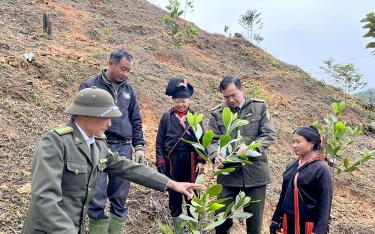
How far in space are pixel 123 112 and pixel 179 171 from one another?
69 cm

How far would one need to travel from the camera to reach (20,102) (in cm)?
570

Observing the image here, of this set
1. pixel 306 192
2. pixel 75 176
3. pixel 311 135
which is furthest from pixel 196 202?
pixel 311 135

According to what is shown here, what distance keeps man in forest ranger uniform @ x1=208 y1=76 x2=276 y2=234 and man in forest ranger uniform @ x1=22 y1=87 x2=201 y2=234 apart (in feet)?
3.46

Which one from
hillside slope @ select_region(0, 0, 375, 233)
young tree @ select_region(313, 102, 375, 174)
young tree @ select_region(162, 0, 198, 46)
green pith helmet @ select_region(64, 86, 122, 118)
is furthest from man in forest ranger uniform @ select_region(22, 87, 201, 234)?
young tree @ select_region(162, 0, 198, 46)

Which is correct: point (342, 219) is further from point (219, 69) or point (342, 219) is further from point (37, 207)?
point (219, 69)

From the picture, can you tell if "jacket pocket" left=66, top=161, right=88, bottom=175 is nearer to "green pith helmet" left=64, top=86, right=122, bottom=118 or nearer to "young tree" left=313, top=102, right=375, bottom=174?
"green pith helmet" left=64, top=86, right=122, bottom=118

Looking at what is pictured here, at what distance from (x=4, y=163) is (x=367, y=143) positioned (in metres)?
8.48

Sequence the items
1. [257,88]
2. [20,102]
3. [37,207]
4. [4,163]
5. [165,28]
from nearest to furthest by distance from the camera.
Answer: [37,207]
[4,163]
[20,102]
[257,88]
[165,28]

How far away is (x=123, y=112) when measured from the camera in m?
3.46

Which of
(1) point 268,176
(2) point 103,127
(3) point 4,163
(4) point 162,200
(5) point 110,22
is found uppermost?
(5) point 110,22

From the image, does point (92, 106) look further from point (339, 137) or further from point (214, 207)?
point (339, 137)

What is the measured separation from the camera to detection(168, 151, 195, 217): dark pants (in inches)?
144

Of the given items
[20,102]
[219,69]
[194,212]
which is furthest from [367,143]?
[194,212]

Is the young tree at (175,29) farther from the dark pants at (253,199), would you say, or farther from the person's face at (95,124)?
the person's face at (95,124)
